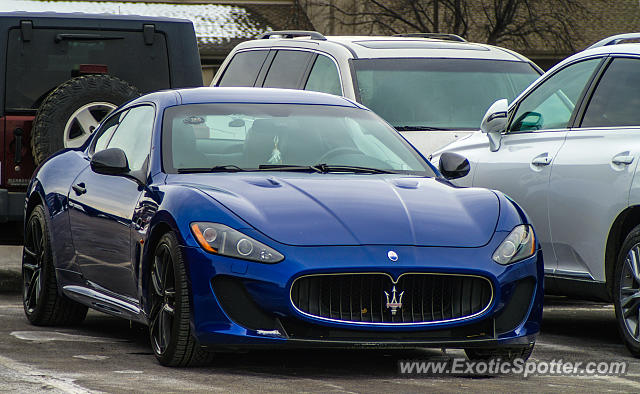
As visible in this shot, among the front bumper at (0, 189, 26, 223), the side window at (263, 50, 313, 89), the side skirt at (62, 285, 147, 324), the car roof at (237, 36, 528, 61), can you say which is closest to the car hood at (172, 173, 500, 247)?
the side skirt at (62, 285, 147, 324)

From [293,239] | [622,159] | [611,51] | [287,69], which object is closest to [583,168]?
[622,159]

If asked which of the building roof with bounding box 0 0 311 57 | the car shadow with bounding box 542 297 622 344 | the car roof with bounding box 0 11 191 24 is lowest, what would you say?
the building roof with bounding box 0 0 311 57

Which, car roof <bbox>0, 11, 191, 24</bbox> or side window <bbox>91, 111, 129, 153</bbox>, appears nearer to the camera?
side window <bbox>91, 111, 129, 153</bbox>

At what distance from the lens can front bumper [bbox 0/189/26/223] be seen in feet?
37.3

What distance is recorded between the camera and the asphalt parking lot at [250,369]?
21.3 feet

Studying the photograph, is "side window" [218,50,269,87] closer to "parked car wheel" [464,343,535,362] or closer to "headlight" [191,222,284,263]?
"parked car wheel" [464,343,535,362]

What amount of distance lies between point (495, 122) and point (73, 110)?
3.51 m

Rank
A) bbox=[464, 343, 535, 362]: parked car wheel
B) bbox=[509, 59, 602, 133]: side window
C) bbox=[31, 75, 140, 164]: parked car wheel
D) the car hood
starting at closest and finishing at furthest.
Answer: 1. the car hood
2. bbox=[464, 343, 535, 362]: parked car wheel
3. bbox=[509, 59, 602, 133]: side window
4. bbox=[31, 75, 140, 164]: parked car wheel

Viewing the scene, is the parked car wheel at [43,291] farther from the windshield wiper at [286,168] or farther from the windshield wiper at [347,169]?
the windshield wiper at [347,169]

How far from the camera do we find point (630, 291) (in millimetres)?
7988

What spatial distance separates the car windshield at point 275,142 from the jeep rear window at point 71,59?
403 centimetres

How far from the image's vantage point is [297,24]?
50.5 m

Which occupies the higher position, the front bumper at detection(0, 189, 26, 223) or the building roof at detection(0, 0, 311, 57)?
the front bumper at detection(0, 189, 26, 223)

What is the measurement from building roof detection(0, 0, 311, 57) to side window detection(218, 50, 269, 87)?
110 feet
